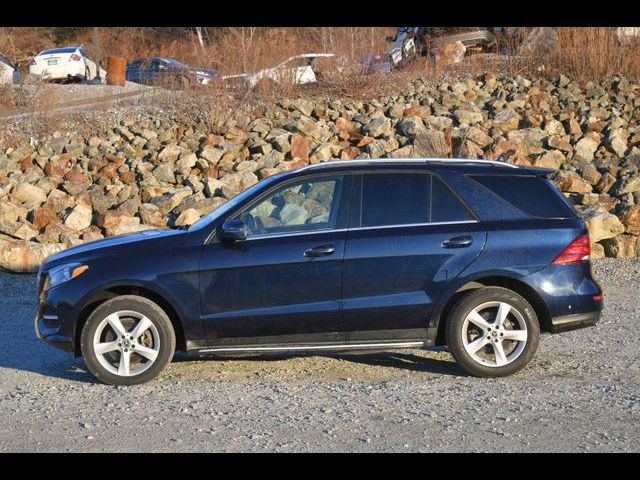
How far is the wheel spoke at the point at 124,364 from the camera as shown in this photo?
7918 mm

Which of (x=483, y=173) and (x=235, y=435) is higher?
(x=483, y=173)

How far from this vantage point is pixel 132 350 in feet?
26.0

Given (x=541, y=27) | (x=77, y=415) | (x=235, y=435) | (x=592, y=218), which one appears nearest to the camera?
(x=235, y=435)

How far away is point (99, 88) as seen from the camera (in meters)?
26.5

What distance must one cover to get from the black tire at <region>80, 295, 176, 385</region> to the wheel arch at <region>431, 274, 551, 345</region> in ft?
6.89

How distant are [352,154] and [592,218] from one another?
5.09m

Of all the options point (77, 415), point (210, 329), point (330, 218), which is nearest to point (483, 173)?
point (330, 218)

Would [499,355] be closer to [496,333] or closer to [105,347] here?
[496,333]

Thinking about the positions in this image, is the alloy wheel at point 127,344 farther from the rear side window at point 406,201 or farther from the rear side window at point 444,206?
the rear side window at point 444,206

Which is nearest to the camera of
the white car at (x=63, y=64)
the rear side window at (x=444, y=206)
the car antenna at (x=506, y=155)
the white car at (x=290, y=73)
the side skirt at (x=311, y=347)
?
the side skirt at (x=311, y=347)

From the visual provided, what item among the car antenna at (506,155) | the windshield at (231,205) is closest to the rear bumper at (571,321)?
the windshield at (231,205)

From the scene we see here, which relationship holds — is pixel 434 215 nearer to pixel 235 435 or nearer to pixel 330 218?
pixel 330 218

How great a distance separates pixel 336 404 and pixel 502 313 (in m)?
1.63

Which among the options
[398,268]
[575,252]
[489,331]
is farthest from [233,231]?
[575,252]
